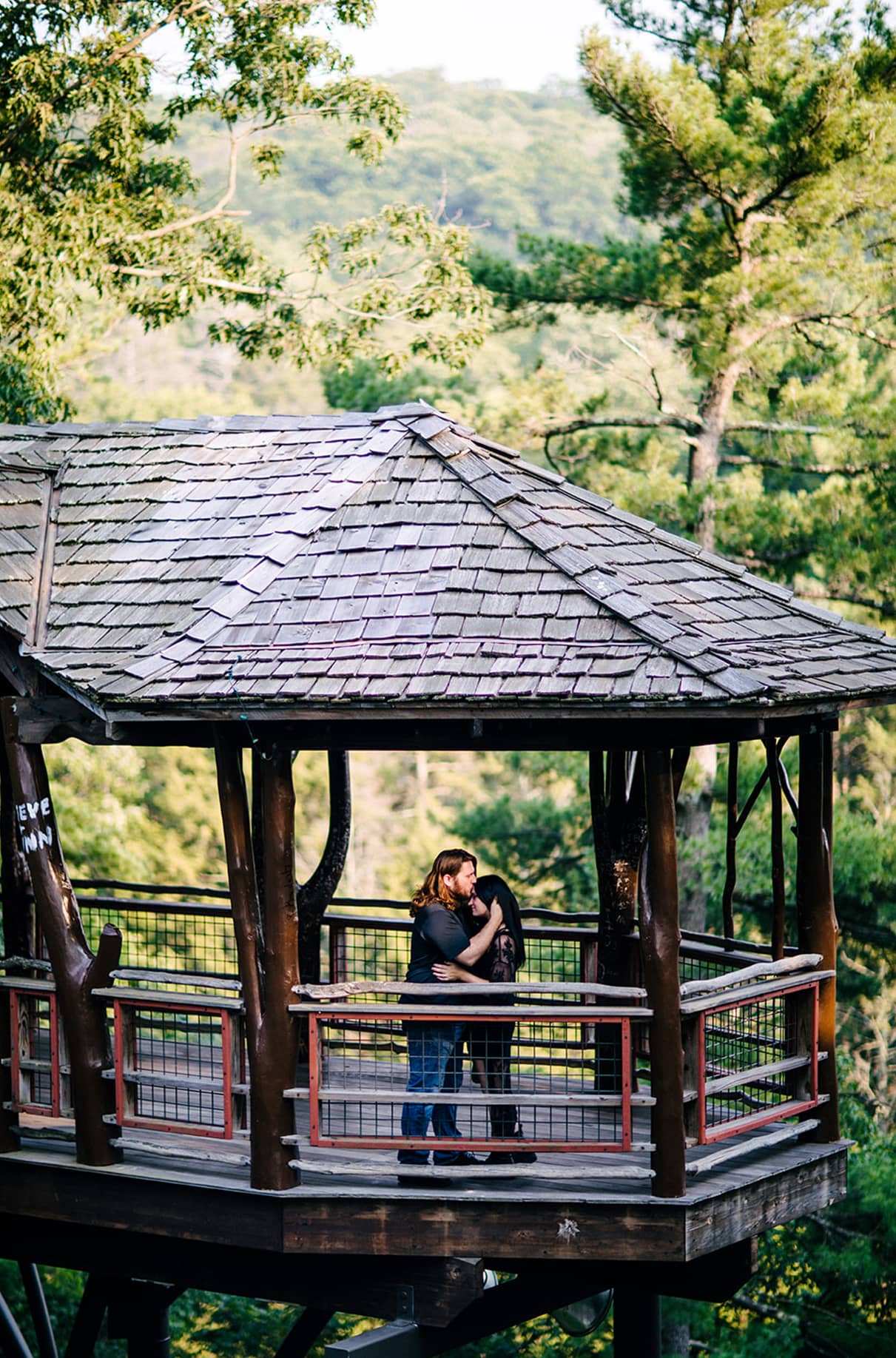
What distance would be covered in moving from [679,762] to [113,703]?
315 cm

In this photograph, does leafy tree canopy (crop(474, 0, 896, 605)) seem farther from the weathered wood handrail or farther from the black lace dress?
the black lace dress

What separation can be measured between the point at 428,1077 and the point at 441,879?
3.06 feet

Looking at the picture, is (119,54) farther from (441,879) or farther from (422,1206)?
(422,1206)

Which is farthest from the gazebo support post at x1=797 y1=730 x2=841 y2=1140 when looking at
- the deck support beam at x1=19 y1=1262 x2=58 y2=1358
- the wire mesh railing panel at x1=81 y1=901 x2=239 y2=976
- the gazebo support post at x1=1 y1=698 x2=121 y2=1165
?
the deck support beam at x1=19 y1=1262 x2=58 y2=1358

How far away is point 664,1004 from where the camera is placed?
23.1 ft

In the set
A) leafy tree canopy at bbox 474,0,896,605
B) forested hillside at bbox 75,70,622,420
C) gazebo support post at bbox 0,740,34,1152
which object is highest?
forested hillside at bbox 75,70,622,420

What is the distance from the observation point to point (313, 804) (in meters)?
34.2

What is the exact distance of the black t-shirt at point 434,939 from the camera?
7.41 m

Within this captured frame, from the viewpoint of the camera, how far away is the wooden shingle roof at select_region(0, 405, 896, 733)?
6867mm

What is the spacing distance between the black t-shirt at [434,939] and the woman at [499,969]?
0.16ft

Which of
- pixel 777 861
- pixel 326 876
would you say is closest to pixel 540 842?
pixel 326 876

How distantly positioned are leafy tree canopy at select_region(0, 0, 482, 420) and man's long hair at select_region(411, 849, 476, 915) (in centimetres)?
1018

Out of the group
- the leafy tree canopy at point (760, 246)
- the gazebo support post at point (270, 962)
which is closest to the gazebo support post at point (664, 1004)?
the gazebo support post at point (270, 962)

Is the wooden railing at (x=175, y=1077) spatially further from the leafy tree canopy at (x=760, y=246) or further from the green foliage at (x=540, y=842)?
the green foliage at (x=540, y=842)
